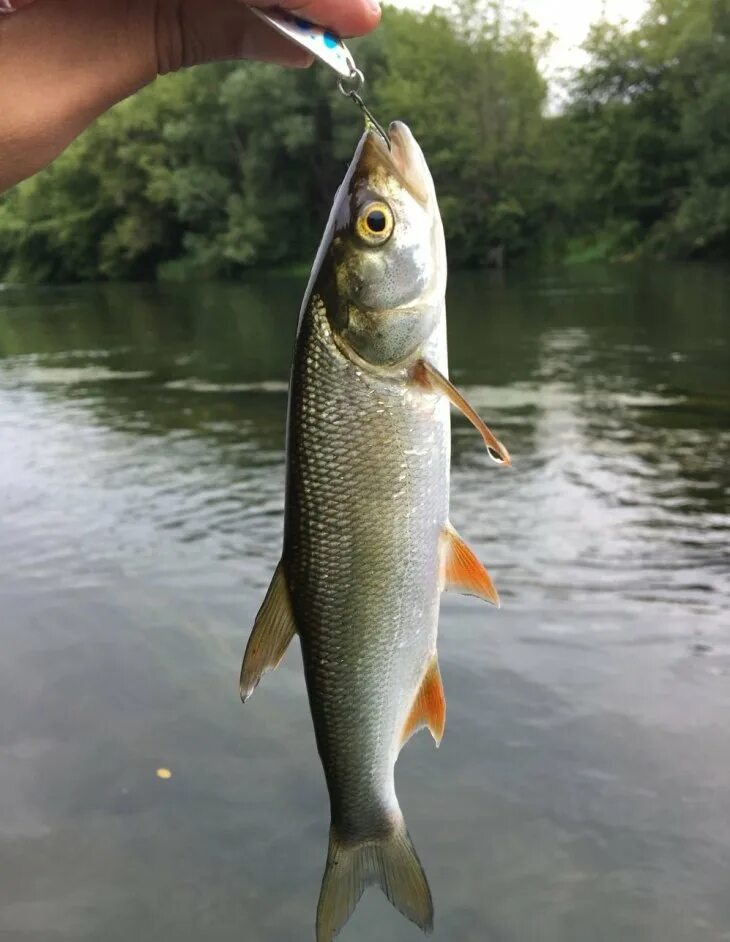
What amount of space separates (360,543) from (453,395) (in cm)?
42

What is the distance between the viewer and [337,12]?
6.74 ft

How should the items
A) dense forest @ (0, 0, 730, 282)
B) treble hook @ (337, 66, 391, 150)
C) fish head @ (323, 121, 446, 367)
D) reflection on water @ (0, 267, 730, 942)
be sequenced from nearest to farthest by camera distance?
treble hook @ (337, 66, 391, 150), fish head @ (323, 121, 446, 367), reflection on water @ (0, 267, 730, 942), dense forest @ (0, 0, 730, 282)

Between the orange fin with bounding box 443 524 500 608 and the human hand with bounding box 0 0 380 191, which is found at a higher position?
the human hand with bounding box 0 0 380 191

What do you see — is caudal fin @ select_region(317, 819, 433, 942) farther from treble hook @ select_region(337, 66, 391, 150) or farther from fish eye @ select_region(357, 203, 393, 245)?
treble hook @ select_region(337, 66, 391, 150)

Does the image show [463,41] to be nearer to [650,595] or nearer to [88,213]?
[88,213]

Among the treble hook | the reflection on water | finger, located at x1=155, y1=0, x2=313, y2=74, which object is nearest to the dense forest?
the reflection on water

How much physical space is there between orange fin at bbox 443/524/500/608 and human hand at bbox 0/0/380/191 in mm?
1175

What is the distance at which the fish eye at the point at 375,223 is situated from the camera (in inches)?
88.1

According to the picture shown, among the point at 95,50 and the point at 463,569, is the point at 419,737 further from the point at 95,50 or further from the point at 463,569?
the point at 95,50

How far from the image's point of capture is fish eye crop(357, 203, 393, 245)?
2.24 meters

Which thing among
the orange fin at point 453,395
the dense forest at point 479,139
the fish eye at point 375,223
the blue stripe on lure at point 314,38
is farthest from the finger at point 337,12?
the dense forest at point 479,139

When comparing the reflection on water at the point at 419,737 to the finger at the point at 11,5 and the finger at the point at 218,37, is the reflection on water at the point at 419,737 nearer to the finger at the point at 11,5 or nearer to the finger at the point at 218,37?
the finger at the point at 218,37

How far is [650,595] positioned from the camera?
7129mm

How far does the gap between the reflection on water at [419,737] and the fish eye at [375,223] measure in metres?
3.23
